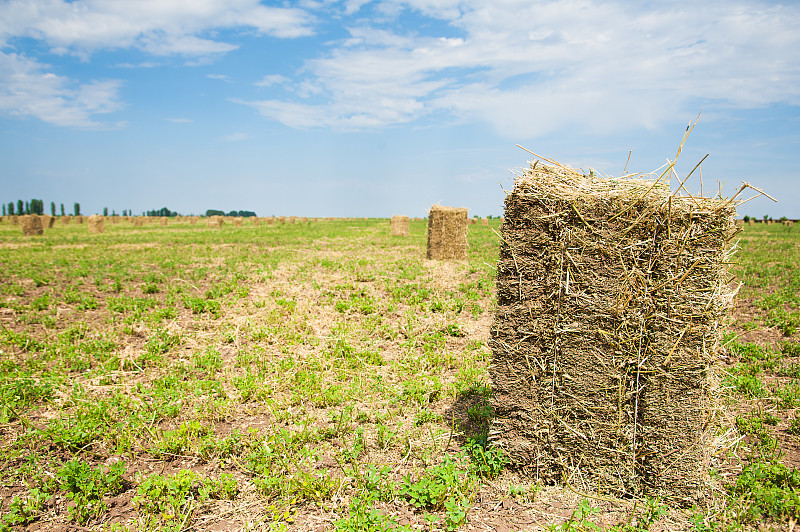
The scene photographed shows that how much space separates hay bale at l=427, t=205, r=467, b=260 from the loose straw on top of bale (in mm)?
11141

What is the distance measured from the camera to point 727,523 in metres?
3.73

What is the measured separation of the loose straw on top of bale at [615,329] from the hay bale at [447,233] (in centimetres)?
1114

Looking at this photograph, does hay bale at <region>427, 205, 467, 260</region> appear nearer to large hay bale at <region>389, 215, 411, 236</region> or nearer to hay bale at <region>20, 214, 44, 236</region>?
large hay bale at <region>389, 215, 411, 236</region>

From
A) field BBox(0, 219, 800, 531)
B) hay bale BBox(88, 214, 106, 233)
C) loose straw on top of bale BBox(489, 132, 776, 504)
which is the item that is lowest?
field BBox(0, 219, 800, 531)

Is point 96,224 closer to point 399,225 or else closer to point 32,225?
point 32,225

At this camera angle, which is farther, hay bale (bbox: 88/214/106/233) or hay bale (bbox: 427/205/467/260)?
hay bale (bbox: 88/214/106/233)

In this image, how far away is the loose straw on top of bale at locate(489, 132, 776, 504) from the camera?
13.5 ft

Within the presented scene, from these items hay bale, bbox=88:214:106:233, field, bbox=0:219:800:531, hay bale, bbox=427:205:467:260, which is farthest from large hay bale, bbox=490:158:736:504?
hay bale, bbox=88:214:106:233

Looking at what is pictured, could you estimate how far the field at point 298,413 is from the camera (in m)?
4.05

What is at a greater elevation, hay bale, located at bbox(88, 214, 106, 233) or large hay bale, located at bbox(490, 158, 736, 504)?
hay bale, located at bbox(88, 214, 106, 233)

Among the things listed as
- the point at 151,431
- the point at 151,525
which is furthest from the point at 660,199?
the point at 151,431

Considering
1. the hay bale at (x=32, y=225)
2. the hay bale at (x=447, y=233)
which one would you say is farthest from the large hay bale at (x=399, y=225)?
the hay bale at (x=32, y=225)

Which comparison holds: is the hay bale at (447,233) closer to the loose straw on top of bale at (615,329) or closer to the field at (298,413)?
the field at (298,413)

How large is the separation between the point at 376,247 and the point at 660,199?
55.5 ft
